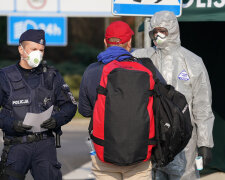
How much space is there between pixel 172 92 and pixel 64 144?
29.3 ft

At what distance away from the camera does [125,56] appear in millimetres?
4402

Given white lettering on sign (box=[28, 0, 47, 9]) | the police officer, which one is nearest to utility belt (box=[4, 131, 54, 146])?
the police officer

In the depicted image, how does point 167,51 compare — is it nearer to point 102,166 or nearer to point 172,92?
point 172,92

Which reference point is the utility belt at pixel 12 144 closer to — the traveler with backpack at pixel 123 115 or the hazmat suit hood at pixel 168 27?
the traveler with backpack at pixel 123 115

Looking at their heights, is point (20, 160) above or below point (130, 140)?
below

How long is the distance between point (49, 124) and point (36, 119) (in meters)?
0.11

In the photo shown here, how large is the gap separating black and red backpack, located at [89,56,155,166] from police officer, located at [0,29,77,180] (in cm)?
101

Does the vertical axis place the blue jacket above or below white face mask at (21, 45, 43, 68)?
below

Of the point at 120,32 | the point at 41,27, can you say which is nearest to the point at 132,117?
the point at 120,32

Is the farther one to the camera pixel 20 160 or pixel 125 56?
pixel 20 160

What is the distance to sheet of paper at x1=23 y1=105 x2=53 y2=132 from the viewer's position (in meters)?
5.00

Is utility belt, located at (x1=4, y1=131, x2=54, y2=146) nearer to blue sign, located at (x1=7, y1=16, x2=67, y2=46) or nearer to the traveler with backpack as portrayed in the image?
the traveler with backpack

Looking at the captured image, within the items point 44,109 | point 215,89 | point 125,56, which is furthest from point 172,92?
point 215,89

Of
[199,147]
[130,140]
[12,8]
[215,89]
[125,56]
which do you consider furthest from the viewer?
[12,8]
